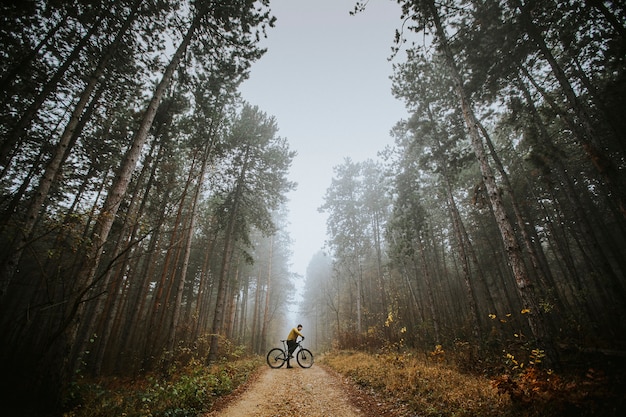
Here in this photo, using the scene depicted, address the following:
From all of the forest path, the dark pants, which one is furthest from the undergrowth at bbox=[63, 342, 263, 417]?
the dark pants

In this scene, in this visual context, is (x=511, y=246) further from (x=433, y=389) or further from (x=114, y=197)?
(x=114, y=197)

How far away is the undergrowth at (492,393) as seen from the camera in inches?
146

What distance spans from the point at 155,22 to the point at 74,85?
15.1 feet

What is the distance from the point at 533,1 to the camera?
9195 mm

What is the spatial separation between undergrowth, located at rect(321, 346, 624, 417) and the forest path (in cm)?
71

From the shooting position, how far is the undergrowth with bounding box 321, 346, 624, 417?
3709 mm

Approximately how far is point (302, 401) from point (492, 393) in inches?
175

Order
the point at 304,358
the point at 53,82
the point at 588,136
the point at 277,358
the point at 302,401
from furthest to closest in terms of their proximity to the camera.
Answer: the point at 277,358
the point at 304,358
the point at 53,82
the point at 588,136
the point at 302,401

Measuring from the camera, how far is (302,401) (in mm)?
6285

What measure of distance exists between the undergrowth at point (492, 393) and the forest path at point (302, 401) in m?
0.71

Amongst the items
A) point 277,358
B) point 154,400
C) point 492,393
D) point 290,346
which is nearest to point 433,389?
point 492,393

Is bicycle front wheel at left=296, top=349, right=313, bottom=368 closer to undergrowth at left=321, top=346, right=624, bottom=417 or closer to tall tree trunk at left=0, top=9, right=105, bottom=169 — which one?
undergrowth at left=321, top=346, right=624, bottom=417

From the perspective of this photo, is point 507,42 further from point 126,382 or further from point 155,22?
point 126,382

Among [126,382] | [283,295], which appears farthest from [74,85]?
[283,295]
